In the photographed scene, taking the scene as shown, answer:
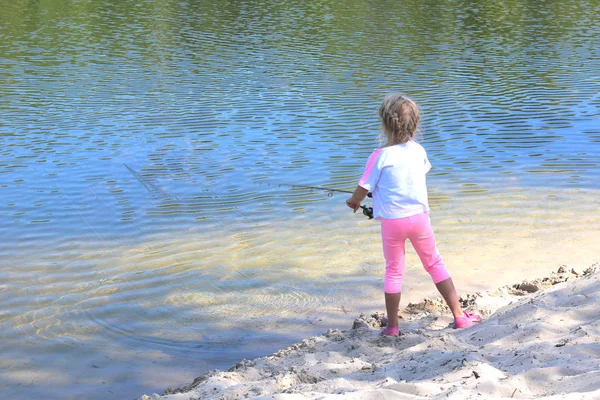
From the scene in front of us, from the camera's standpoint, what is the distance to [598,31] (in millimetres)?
18203

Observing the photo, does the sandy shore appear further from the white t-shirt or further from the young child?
the white t-shirt

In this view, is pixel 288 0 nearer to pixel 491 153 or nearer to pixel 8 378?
pixel 491 153

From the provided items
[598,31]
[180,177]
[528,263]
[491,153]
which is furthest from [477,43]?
[528,263]

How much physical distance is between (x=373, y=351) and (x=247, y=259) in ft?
6.80

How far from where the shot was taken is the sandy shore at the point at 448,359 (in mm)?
3152

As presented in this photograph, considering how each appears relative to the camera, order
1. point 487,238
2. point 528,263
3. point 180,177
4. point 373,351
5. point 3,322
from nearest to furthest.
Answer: point 373,351 < point 3,322 < point 528,263 < point 487,238 < point 180,177

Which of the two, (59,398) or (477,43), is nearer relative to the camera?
(59,398)

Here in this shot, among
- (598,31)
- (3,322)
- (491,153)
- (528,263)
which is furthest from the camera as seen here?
(598,31)

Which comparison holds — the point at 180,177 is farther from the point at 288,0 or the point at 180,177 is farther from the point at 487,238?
the point at 288,0

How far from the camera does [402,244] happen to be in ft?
14.1

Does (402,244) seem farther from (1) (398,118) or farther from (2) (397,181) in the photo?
(1) (398,118)

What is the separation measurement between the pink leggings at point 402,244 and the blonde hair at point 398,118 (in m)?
0.43

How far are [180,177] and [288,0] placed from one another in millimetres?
18272

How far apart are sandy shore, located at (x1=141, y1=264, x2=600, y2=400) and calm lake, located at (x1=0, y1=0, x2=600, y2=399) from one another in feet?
1.45
